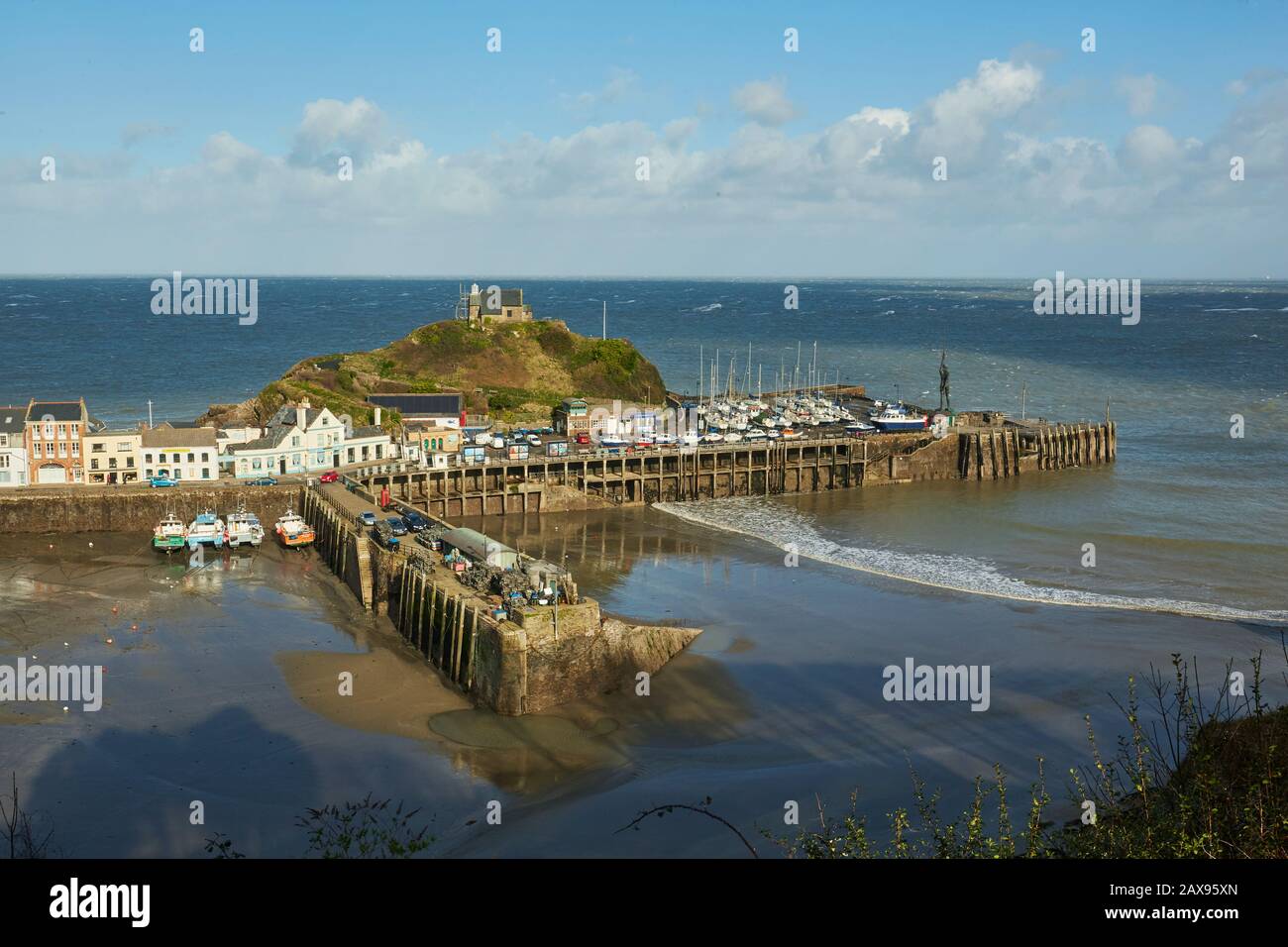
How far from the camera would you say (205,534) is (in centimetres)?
5578

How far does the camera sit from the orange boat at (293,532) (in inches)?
2211

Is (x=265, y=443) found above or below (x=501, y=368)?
below

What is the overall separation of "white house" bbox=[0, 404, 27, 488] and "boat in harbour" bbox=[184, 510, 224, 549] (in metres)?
12.2

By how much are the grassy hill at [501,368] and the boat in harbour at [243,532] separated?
34973 mm

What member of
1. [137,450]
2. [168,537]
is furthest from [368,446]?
[168,537]

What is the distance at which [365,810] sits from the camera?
27.1 metres

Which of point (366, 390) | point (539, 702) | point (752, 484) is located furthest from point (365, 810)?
point (366, 390)

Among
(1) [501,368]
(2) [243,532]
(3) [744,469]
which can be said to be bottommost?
(2) [243,532]

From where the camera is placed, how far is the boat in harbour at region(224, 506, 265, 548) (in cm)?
5597

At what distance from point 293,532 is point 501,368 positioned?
52.8 m

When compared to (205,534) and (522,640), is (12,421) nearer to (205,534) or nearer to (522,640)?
(205,534)

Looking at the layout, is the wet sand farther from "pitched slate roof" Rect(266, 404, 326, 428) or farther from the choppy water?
"pitched slate roof" Rect(266, 404, 326, 428)
